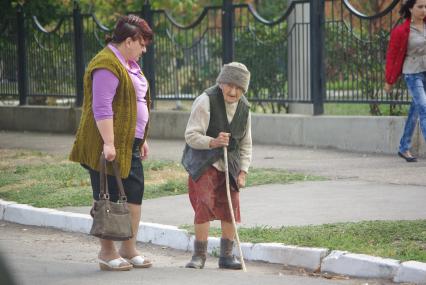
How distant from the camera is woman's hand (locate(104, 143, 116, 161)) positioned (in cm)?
707

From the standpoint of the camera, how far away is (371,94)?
14.1 m

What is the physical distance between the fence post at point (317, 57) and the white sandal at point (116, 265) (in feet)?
25.8

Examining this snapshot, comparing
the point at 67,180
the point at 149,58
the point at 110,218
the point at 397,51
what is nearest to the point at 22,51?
the point at 149,58

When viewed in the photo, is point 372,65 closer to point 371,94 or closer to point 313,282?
point 371,94

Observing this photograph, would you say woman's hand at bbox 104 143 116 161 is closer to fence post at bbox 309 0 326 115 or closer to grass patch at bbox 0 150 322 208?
grass patch at bbox 0 150 322 208

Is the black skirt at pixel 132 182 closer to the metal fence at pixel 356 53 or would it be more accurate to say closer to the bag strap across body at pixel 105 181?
the bag strap across body at pixel 105 181

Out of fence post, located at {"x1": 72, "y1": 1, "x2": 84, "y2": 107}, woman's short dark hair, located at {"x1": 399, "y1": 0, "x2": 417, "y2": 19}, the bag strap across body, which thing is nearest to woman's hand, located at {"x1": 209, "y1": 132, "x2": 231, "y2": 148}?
the bag strap across body

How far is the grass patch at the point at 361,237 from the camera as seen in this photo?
723 centimetres

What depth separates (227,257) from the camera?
7.50 metres

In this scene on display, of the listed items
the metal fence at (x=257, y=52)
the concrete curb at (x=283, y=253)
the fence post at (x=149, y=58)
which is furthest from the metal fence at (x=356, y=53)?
the concrete curb at (x=283, y=253)

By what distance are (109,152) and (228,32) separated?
921 centimetres

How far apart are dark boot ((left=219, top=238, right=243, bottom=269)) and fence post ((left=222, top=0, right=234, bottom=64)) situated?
28.4ft

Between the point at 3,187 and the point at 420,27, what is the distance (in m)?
4.88

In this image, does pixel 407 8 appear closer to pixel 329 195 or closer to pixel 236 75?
pixel 329 195
